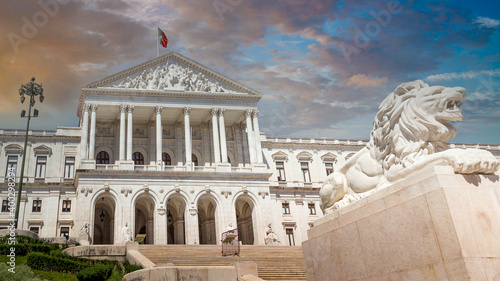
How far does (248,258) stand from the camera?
27.0 m

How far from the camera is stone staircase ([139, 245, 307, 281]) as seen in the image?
22627 mm

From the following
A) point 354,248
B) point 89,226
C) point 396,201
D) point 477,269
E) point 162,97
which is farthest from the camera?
point 162,97

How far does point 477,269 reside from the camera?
6336 mm

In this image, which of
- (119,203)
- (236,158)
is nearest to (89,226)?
(119,203)

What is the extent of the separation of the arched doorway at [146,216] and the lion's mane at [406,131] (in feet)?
118

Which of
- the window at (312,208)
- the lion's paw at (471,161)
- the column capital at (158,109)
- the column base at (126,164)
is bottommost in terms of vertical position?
the lion's paw at (471,161)

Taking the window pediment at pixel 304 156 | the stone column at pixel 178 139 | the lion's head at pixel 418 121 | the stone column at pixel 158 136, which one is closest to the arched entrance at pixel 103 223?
the stone column at pixel 158 136

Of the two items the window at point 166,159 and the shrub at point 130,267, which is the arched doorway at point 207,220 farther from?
the shrub at point 130,267

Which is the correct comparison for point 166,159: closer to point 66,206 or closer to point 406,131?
point 66,206

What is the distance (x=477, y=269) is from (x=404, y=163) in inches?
90.7

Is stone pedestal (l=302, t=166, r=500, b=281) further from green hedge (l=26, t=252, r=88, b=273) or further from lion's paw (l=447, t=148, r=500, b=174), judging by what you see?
green hedge (l=26, t=252, r=88, b=273)

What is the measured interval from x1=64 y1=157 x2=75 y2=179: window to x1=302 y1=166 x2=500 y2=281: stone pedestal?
147ft

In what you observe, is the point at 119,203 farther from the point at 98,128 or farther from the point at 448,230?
the point at 448,230

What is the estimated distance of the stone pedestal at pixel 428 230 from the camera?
652cm
